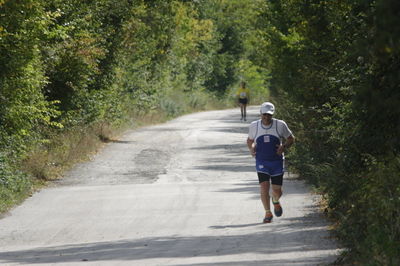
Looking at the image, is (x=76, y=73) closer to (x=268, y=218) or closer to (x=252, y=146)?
(x=252, y=146)

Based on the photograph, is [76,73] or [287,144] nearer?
[287,144]

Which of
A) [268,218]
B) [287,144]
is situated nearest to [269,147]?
[287,144]

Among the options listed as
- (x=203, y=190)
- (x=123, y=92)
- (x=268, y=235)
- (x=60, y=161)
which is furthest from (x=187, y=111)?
(x=268, y=235)

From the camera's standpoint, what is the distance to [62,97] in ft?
78.7

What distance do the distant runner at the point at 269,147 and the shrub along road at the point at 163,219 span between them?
51 cm

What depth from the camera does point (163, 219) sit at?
49.6ft

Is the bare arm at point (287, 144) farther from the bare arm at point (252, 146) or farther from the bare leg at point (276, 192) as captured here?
the bare leg at point (276, 192)

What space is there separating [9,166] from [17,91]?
7.57 ft

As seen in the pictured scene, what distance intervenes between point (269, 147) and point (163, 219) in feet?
7.47

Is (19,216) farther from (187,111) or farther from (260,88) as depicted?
(260,88)

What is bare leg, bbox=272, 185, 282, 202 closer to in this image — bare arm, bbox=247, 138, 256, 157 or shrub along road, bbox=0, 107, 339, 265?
shrub along road, bbox=0, 107, 339, 265

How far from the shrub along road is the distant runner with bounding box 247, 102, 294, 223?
1.66 ft

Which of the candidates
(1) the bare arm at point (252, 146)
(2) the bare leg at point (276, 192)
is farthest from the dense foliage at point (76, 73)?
(2) the bare leg at point (276, 192)

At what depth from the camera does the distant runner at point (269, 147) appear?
14.2 metres
